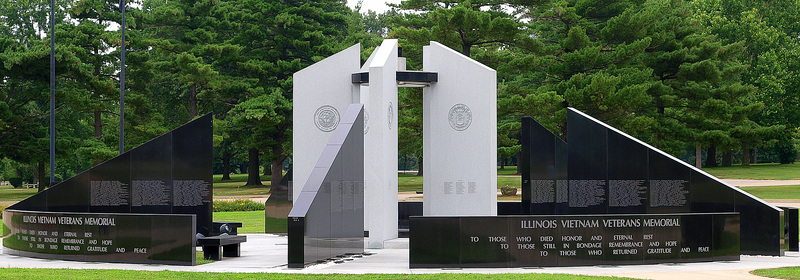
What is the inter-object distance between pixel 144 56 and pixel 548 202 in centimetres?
2620

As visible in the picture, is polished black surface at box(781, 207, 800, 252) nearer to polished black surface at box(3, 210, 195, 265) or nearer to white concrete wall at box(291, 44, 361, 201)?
white concrete wall at box(291, 44, 361, 201)

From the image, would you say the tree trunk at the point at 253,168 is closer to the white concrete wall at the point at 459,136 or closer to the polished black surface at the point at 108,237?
the white concrete wall at the point at 459,136

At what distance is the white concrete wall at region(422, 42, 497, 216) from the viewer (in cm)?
1818

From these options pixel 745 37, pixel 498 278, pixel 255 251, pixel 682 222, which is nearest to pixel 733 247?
pixel 682 222

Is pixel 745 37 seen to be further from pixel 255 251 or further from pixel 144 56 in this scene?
pixel 255 251

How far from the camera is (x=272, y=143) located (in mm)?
43344

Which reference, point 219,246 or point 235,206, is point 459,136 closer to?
point 219,246

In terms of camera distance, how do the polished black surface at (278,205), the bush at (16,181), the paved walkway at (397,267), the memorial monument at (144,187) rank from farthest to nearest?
1. the bush at (16,181)
2. the polished black surface at (278,205)
3. the memorial monument at (144,187)
4. the paved walkway at (397,267)

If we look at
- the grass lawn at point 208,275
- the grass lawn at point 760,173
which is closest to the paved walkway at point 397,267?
the grass lawn at point 208,275

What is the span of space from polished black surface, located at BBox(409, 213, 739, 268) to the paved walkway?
0.78 ft

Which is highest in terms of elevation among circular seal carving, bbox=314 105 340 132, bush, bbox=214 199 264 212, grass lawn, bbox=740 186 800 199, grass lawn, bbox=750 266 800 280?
circular seal carving, bbox=314 105 340 132

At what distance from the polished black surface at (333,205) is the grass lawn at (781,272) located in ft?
22.9

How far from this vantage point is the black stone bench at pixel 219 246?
548 inches

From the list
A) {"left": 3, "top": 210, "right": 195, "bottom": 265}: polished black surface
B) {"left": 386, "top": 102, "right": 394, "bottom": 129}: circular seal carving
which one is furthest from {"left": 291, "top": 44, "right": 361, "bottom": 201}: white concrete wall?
{"left": 3, "top": 210, "right": 195, "bottom": 265}: polished black surface
